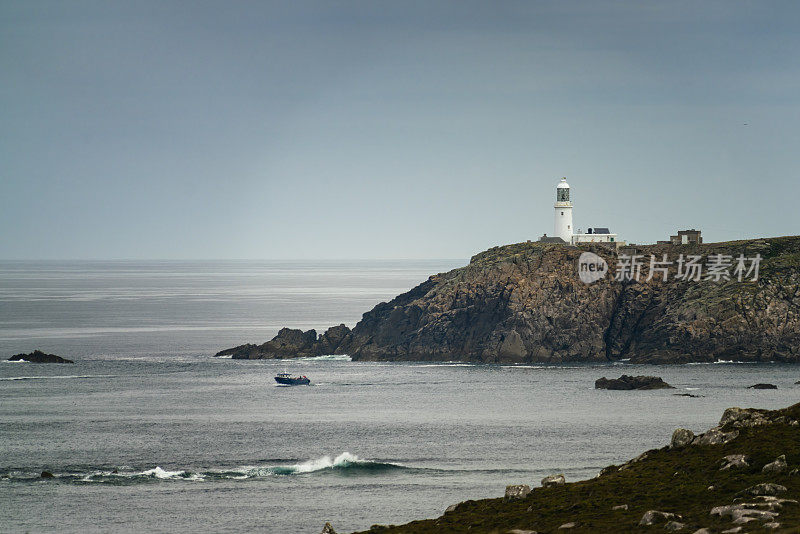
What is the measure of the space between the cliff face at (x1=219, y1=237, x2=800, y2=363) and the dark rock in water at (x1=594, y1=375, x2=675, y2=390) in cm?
3036

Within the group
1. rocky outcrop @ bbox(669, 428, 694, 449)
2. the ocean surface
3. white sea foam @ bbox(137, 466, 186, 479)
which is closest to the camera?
rocky outcrop @ bbox(669, 428, 694, 449)

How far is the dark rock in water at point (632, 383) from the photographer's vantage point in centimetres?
14025

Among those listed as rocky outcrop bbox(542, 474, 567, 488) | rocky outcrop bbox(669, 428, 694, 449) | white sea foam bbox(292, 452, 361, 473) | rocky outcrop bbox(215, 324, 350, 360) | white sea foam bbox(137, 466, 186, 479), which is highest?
rocky outcrop bbox(215, 324, 350, 360)

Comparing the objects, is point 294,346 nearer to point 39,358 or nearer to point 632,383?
point 39,358

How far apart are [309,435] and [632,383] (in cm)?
5160

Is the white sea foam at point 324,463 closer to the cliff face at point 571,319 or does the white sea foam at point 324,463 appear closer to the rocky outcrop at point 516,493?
the rocky outcrop at point 516,493

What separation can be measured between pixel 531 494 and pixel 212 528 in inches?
875

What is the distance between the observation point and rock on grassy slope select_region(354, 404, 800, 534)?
50.9m

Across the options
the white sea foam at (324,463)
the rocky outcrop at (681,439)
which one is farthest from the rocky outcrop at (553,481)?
the white sea foam at (324,463)

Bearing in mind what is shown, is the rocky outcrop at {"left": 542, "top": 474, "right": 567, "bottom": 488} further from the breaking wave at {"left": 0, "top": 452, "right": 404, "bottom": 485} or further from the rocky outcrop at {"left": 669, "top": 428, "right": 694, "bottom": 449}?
the breaking wave at {"left": 0, "top": 452, "right": 404, "bottom": 485}

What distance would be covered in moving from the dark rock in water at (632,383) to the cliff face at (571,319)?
3036cm

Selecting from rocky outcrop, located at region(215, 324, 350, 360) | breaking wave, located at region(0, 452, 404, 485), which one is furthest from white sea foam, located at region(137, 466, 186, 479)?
rocky outcrop, located at region(215, 324, 350, 360)

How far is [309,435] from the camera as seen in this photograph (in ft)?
357

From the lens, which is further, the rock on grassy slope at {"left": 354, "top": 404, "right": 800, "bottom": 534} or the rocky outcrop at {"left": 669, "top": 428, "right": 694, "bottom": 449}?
the rocky outcrop at {"left": 669, "top": 428, "right": 694, "bottom": 449}
